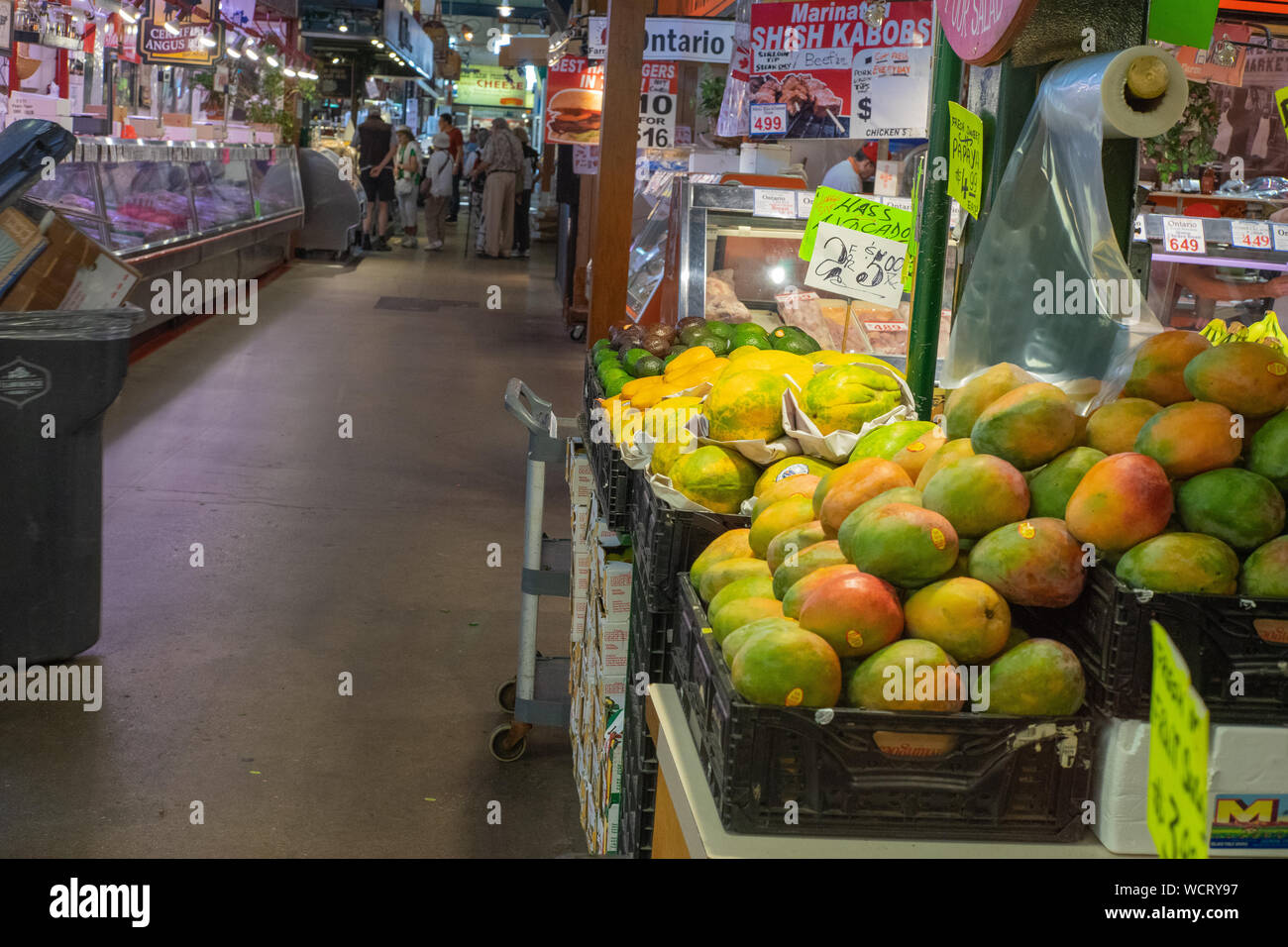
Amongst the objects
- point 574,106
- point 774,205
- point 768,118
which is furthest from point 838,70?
point 574,106

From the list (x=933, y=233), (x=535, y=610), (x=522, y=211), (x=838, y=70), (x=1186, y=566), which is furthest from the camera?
(x=522, y=211)

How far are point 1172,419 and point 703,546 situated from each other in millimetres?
914

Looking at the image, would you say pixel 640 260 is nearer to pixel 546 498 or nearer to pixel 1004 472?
pixel 546 498

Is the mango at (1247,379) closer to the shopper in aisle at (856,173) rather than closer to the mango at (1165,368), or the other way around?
the mango at (1165,368)

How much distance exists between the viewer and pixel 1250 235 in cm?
686

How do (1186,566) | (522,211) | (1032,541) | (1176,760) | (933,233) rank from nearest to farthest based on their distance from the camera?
(1176,760) < (1186,566) < (1032,541) < (933,233) < (522,211)

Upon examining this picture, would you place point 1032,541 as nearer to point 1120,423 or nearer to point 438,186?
point 1120,423

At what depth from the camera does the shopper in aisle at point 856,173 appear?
8.09 meters

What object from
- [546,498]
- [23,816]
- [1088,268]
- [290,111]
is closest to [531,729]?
[23,816]

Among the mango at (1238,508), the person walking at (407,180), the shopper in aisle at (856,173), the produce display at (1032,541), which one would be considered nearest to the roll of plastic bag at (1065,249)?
the produce display at (1032,541)

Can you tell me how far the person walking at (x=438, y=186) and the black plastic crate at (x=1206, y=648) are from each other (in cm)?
1788

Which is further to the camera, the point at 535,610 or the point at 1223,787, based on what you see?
A: the point at 535,610

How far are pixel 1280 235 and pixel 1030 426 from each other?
19.6ft

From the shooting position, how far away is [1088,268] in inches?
79.7
